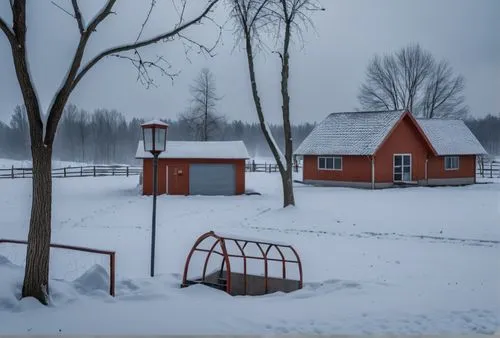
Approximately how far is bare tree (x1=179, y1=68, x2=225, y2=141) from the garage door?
4.36 metres

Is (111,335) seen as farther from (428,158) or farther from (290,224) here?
(428,158)

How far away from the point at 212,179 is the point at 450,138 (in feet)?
37.3

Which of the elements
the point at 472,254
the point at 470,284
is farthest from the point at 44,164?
the point at 472,254

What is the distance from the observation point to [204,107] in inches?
370

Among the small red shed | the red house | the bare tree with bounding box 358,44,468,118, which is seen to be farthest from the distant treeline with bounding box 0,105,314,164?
the red house

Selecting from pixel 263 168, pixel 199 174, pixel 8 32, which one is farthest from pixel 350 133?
pixel 8 32

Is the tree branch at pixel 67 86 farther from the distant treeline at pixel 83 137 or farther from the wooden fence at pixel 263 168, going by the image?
the wooden fence at pixel 263 168

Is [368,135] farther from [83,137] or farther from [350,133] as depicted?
[83,137]

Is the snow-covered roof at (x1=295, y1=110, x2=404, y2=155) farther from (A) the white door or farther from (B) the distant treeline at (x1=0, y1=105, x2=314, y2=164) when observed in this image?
(B) the distant treeline at (x1=0, y1=105, x2=314, y2=164)

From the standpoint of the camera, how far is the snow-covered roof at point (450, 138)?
20.6 metres

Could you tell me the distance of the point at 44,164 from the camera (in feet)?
13.0

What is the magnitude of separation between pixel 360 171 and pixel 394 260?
12062mm

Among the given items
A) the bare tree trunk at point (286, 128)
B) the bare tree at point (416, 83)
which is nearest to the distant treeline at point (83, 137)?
the bare tree at point (416, 83)

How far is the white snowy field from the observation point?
3.56m
